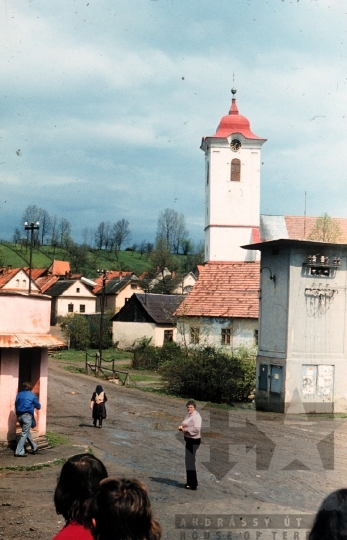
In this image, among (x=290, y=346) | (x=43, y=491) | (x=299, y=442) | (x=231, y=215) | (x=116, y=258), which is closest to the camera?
(x=43, y=491)

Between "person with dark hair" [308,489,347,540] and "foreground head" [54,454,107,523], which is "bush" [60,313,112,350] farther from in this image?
"person with dark hair" [308,489,347,540]

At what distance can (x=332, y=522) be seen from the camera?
11.4 feet

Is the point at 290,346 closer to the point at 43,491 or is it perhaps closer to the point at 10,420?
the point at 10,420

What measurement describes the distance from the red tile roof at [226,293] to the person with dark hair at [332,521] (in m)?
35.8

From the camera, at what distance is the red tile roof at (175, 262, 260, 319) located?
132 ft

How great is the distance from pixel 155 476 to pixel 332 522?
10827 mm

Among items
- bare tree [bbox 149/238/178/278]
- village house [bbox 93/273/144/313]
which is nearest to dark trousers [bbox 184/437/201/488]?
village house [bbox 93/273/144/313]

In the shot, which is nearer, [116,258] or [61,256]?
[61,256]

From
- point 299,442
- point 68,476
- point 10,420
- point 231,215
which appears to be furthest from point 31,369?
point 231,215

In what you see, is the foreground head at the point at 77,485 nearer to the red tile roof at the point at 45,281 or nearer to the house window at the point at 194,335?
the house window at the point at 194,335

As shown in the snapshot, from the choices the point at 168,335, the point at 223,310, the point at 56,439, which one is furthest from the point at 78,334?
the point at 56,439

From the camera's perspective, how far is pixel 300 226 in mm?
59938

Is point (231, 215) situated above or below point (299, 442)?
above

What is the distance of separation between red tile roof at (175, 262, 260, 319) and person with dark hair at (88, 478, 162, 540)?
35.7 m
